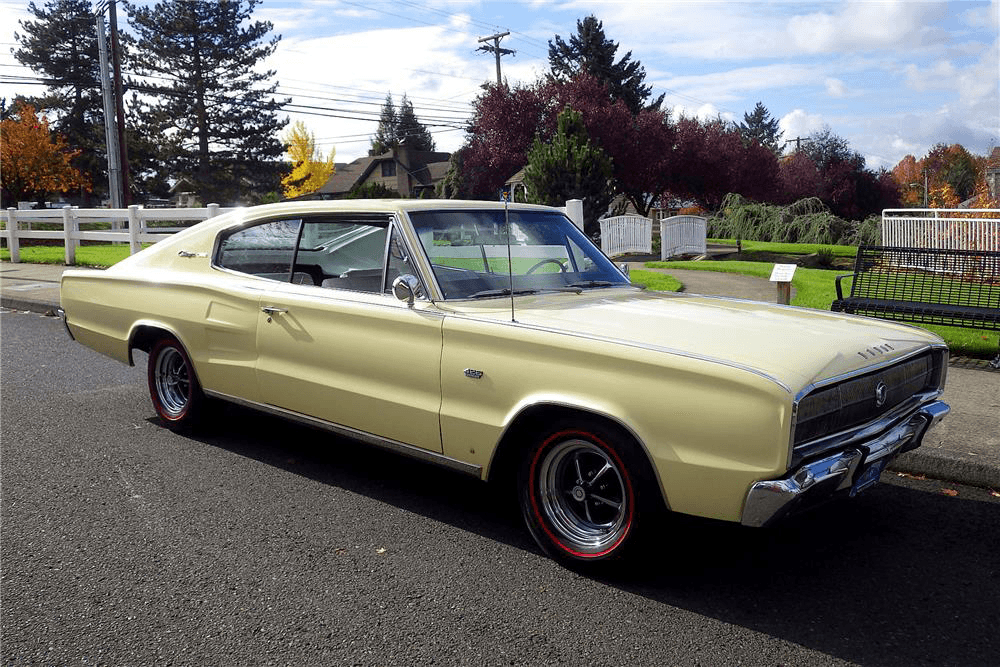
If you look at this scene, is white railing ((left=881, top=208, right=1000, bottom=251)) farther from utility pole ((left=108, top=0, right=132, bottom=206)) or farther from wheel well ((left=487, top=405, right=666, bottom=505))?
utility pole ((left=108, top=0, right=132, bottom=206))

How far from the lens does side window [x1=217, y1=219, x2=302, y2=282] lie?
16.9 ft

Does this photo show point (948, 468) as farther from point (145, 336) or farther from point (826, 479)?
point (145, 336)

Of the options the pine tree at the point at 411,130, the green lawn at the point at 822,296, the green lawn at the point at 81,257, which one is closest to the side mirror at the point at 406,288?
the green lawn at the point at 822,296

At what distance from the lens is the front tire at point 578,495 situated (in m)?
3.56

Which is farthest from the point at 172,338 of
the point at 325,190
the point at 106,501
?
the point at 325,190

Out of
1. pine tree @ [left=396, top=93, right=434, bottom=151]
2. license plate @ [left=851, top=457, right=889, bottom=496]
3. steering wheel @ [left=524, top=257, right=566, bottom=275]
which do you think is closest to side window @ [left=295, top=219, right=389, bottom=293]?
steering wheel @ [left=524, top=257, right=566, bottom=275]

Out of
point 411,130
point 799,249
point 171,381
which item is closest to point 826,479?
point 171,381

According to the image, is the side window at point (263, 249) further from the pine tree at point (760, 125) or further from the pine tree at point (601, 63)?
the pine tree at point (760, 125)

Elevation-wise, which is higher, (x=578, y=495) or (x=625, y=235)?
(x=625, y=235)

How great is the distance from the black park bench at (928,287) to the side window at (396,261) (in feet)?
15.4

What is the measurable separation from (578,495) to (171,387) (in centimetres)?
334

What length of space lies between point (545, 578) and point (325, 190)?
86018 millimetres

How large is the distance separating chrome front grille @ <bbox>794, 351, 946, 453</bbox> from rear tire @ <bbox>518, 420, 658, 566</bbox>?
662mm

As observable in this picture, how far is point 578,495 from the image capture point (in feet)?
12.3
